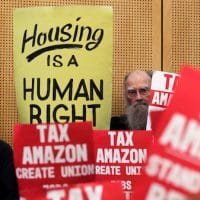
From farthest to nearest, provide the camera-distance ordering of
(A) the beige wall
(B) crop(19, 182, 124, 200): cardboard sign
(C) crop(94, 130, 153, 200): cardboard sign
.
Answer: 1. (A) the beige wall
2. (C) crop(94, 130, 153, 200): cardboard sign
3. (B) crop(19, 182, 124, 200): cardboard sign

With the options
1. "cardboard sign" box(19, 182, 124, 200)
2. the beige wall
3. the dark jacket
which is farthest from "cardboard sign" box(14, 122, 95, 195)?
the beige wall

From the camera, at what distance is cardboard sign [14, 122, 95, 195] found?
1.05m

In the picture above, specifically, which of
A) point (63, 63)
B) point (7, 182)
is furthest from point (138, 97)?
point (63, 63)

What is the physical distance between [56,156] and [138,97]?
4.60 ft

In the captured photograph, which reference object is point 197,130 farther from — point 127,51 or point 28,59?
point 127,51

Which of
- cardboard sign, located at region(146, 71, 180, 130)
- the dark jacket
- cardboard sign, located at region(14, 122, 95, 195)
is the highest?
cardboard sign, located at region(146, 71, 180, 130)

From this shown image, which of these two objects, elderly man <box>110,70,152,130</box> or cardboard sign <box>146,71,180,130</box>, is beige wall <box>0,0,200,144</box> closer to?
elderly man <box>110,70,152,130</box>

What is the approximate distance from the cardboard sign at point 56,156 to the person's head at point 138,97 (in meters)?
1.33

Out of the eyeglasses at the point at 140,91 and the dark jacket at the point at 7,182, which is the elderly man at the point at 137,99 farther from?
the dark jacket at the point at 7,182

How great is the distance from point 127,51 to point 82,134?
5.70 feet

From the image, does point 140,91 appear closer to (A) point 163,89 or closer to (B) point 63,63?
(A) point 163,89

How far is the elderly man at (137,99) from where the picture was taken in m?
2.38

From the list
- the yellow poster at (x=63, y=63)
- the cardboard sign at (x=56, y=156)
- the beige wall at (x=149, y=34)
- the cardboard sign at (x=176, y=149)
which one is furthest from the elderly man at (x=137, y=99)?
the cardboard sign at (x=176, y=149)

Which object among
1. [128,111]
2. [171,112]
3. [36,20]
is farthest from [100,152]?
[128,111]
